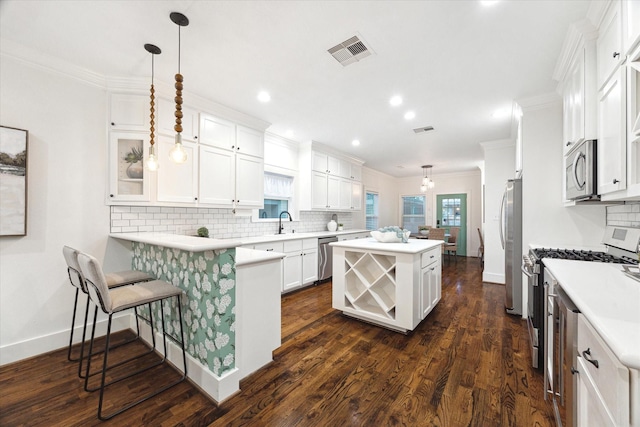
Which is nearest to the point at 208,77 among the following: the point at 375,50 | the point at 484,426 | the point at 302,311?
the point at 375,50

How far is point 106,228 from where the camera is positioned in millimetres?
2615

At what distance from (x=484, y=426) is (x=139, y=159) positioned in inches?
142

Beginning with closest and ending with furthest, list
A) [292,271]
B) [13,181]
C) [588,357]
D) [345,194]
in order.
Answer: [588,357]
[13,181]
[292,271]
[345,194]

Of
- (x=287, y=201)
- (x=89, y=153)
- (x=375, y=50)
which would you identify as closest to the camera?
(x=375, y=50)

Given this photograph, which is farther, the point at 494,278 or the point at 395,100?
the point at 494,278

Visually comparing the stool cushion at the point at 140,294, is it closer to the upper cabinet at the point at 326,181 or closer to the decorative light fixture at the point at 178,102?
the decorative light fixture at the point at 178,102

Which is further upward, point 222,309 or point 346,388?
point 222,309

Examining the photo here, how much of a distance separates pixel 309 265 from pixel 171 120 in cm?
288

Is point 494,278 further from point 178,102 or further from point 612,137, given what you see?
point 178,102

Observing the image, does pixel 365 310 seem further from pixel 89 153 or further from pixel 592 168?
pixel 89 153

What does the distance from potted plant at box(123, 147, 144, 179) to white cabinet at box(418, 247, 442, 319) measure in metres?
3.17

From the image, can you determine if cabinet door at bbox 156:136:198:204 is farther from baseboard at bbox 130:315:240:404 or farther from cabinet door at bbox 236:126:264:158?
baseboard at bbox 130:315:240:404

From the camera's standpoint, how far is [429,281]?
292 centimetres

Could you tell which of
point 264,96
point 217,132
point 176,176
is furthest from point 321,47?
point 176,176
